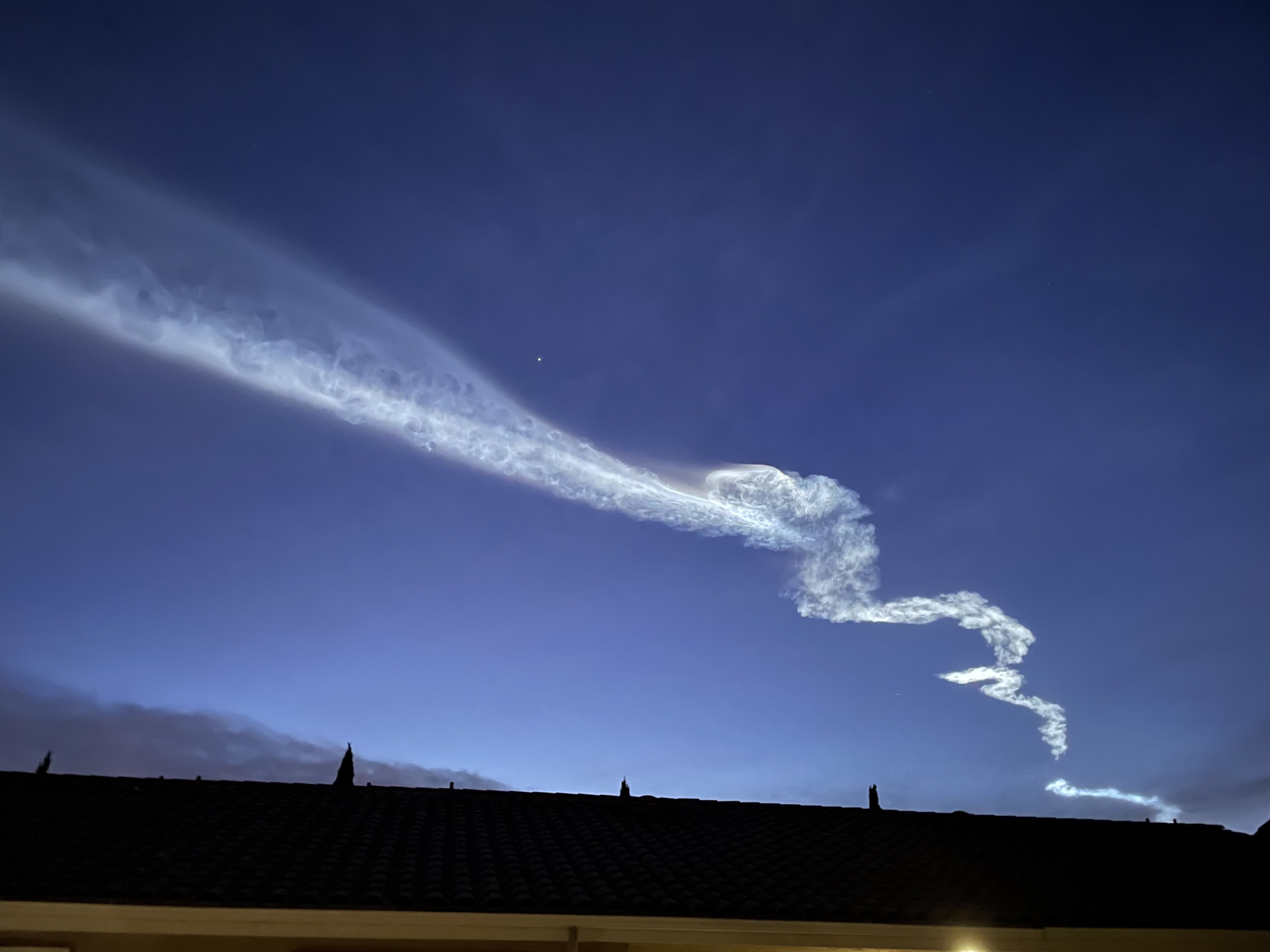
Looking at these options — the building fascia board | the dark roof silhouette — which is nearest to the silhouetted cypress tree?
the dark roof silhouette

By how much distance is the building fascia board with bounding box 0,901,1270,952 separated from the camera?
6.72m

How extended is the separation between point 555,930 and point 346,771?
8627 millimetres

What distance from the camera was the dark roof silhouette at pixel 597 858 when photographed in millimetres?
7523

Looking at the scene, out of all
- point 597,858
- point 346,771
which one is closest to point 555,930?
point 597,858

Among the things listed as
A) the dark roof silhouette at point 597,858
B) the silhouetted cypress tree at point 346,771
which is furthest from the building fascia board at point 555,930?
the silhouetted cypress tree at point 346,771

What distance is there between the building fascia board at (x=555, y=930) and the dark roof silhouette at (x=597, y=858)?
0.09 m

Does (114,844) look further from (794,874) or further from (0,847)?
(794,874)

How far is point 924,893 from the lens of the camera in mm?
9109

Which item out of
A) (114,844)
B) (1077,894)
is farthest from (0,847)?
(1077,894)

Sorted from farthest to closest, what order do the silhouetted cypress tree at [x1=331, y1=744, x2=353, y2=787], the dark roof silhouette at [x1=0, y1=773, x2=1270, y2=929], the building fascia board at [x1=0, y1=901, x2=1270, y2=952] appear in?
the silhouetted cypress tree at [x1=331, y1=744, x2=353, y2=787], the dark roof silhouette at [x1=0, y1=773, x2=1270, y2=929], the building fascia board at [x1=0, y1=901, x2=1270, y2=952]

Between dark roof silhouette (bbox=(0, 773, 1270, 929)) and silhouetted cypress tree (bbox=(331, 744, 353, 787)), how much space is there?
155 cm

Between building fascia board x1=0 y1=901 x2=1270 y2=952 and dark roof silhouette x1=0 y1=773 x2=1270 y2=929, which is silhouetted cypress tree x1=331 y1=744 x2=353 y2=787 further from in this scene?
building fascia board x1=0 y1=901 x2=1270 y2=952

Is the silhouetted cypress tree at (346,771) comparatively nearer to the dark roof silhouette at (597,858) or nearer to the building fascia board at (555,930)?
the dark roof silhouette at (597,858)

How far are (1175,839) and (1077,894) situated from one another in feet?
16.8
